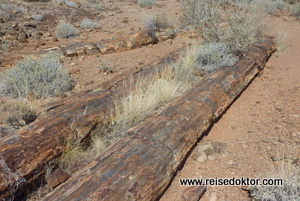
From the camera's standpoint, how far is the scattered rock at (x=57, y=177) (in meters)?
2.50

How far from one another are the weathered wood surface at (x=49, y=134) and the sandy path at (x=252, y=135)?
4.20 ft

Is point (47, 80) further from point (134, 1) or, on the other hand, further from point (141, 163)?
point (134, 1)

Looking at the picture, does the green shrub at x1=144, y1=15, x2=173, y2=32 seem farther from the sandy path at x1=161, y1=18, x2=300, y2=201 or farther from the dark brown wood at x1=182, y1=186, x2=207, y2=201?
the dark brown wood at x1=182, y1=186, x2=207, y2=201

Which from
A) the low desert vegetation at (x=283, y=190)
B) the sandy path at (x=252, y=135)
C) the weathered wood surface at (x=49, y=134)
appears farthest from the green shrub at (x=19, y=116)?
the low desert vegetation at (x=283, y=190)

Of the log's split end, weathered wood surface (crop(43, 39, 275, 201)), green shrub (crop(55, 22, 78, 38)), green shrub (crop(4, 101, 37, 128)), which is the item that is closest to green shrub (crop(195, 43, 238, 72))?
weathered wood surface (crop(43, 39, 275, 201))

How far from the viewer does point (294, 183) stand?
2059mm

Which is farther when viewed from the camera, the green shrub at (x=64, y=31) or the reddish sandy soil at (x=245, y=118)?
the green shrub at (x=64, y=31)

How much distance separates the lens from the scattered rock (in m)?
2.50

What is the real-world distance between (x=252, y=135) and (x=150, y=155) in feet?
5.44

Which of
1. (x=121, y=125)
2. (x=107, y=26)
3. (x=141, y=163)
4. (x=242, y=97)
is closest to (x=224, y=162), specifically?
(x=141, y=163)

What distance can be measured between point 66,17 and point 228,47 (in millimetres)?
8079

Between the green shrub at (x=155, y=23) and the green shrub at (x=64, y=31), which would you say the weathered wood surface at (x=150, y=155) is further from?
the green shrub at (x=64, y=31)

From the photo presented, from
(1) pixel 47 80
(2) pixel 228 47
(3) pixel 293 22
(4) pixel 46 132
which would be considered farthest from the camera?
(3) pixel 293 22

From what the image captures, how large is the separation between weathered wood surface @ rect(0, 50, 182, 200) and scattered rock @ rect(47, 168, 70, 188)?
0.34 ft
